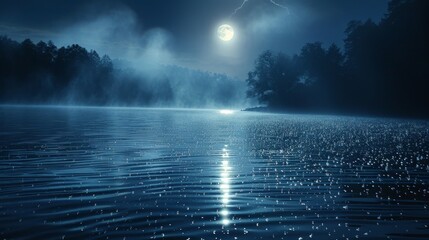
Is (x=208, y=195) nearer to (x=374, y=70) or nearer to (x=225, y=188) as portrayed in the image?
(x=225, y=188)

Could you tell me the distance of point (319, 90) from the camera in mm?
143875

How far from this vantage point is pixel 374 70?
119 m

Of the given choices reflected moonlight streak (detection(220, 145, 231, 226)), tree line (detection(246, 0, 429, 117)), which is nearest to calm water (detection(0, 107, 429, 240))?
reflected moonlight streak (detection(220, 145, 231, 226))

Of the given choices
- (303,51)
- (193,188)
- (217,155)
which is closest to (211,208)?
(193,188)

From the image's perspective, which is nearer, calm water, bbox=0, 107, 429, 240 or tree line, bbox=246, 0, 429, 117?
calm water, bbox=0, 107, 429, 240

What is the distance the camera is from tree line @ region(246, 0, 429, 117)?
106750mm

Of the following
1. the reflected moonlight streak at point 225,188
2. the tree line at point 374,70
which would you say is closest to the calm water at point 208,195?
the reflected moonlight streak at point 225,188

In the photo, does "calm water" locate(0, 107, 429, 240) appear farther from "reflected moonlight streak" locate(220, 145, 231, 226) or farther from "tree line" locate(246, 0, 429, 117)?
"tree line" locate(246, 0, 429, 117)

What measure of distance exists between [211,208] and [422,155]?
20.7 meters

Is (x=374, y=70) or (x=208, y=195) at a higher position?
(x=374, y=70)

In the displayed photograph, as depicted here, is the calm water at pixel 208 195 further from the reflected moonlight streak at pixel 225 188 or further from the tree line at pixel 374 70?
the tree line at pixel 374 70

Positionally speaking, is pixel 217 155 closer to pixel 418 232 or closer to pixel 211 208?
pixel 211 208

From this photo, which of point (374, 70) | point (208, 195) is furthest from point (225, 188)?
point (374, 70)

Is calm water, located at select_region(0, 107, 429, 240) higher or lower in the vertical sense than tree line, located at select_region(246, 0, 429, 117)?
lower
